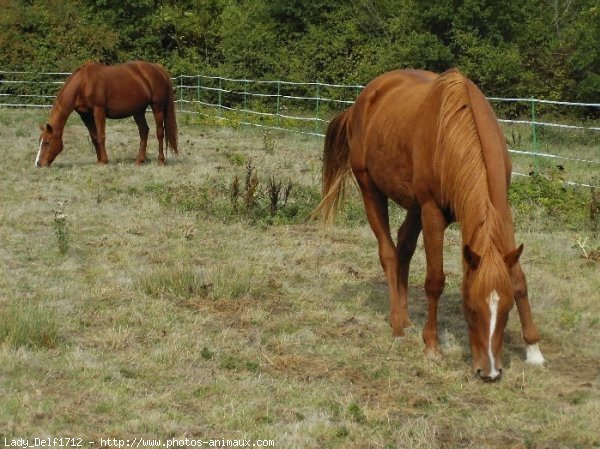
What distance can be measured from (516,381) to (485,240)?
33.7 inches

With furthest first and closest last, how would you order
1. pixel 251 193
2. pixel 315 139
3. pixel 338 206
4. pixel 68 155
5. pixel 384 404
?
pixel 315 139
pixel 68 155
pixel 251 193
pixel 338 206
pixel 384 404

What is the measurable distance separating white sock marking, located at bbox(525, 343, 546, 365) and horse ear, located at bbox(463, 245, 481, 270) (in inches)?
36.9

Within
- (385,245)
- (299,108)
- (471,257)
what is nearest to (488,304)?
(471,257)

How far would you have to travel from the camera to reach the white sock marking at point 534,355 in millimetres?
5840

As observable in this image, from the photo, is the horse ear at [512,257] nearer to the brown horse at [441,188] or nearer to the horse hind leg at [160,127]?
the brown horse at [441,188]

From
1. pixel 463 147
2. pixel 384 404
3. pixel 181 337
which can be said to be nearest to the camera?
pixel 384 404

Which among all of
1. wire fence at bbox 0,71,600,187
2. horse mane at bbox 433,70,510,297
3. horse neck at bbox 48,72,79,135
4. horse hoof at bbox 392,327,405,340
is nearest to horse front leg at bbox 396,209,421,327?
horse hoof at bbox 392,327,405,340

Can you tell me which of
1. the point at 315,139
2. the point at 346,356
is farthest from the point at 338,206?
the point at 315,139

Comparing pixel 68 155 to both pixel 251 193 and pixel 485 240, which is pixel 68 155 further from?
pixel 485 240

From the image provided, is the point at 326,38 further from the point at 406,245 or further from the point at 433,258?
the point at 433,258

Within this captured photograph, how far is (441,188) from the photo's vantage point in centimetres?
580

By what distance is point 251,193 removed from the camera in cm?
1070

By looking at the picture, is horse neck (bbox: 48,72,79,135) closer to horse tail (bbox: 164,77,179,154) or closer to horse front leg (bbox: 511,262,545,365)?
horse tail (bbox: 164,77,179,154)

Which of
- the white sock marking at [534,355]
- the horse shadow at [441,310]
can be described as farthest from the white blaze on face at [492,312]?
the white sock marking at [534,355]
